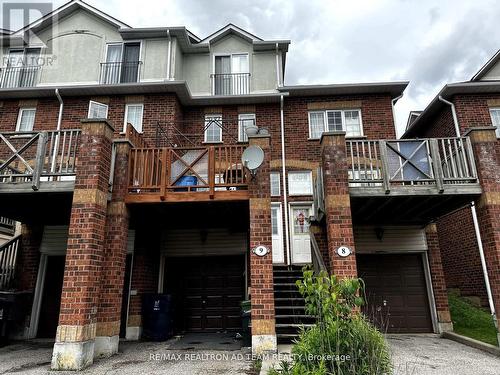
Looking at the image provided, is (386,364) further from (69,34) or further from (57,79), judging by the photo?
(69,34)

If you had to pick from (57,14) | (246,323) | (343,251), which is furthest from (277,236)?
(57,14)

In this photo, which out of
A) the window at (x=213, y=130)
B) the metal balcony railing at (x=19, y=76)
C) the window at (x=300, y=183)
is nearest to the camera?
the window at (x=300, y=183)

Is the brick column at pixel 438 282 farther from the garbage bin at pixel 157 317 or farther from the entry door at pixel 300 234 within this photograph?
the garbage bin at pixel 157 317

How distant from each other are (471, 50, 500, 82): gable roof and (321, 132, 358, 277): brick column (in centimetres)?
862

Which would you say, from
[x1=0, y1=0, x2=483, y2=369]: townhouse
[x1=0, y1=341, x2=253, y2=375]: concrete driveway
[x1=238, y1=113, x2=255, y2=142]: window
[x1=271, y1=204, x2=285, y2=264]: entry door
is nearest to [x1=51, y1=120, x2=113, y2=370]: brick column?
[x1=0, y1=0, x2=483, y2=369]: townhouse

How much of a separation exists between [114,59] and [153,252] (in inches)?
289

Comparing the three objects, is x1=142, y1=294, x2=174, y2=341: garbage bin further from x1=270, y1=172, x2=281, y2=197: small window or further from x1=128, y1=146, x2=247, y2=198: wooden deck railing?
x1=270, y1=172, x2=281, y2=197: small window

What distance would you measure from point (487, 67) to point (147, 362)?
14692 mm

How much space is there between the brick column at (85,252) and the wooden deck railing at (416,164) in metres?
5.43

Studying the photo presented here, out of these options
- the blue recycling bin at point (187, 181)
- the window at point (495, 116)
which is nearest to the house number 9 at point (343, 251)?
the blue recycling bin at point (187, 181)

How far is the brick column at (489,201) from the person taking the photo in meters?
6.97

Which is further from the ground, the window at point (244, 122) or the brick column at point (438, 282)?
the window at point (244, 122)

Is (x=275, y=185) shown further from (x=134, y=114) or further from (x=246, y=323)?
(x=134, y=114)

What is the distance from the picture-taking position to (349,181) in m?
7.45
